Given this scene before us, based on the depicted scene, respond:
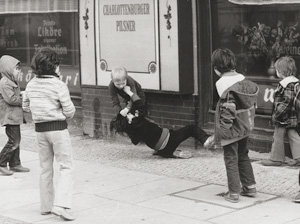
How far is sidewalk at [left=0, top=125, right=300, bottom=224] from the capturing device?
7137mm

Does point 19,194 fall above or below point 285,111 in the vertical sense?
below

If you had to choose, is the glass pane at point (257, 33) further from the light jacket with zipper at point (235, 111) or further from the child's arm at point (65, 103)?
the child's arm at point (65, 103)

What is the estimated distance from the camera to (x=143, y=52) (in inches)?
421

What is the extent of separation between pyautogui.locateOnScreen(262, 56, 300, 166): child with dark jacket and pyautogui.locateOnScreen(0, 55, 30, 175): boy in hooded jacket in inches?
123

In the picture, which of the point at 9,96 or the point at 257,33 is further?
the point at 257,33

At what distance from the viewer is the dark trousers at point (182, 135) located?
383 inches

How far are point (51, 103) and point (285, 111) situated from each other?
10.0ft

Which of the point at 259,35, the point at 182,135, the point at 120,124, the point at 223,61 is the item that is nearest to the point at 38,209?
the point at 120,124

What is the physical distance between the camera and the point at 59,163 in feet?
23.6

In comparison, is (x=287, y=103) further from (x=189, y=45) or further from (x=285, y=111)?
(x=189, y=45)

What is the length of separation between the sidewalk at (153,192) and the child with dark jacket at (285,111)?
8.6 inches

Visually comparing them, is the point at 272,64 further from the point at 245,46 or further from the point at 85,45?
the point at 85,45

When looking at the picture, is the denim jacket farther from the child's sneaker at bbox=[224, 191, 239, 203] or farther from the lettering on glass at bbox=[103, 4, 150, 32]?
the lettering on glass at bbox=[103, 4, 150, 32]

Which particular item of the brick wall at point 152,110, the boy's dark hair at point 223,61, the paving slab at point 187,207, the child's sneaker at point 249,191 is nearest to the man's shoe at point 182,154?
the brick wall at point 152,110
